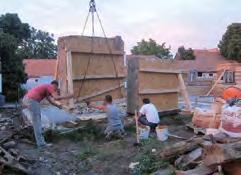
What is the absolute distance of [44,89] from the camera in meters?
10.5

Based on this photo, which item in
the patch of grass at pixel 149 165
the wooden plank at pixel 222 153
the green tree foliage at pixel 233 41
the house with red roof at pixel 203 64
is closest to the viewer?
the wooden plank at pixel 222 153

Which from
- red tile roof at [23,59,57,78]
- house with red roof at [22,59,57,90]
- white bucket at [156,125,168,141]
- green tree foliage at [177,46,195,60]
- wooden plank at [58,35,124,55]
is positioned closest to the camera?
white bucket at [156,125,168,141]

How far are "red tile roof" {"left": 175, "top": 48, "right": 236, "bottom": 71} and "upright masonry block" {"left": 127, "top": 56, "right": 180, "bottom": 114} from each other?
43.6 meters

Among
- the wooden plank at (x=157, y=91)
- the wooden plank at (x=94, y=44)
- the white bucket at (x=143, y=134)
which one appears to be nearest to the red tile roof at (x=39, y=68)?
the wooden plank at (x=94, y=44)

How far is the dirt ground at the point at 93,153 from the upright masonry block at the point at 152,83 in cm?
110

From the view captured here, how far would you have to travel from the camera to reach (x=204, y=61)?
64.1 m

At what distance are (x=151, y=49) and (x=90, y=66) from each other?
5769cm

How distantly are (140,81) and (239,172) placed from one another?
6993mm

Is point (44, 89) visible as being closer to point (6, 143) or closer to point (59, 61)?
point (6, 143)

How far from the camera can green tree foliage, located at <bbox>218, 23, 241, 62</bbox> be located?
55719 mm

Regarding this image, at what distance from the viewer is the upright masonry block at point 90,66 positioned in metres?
12.7

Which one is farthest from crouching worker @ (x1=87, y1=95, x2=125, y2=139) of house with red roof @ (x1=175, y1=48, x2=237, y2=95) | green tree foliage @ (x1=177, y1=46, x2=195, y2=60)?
green tree foliage @ (x1=177, y1=46, x2=195, y2=60)

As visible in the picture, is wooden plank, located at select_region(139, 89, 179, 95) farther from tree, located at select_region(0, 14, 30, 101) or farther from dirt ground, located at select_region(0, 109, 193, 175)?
tree, located at select_region(0, 14, 30, 101)

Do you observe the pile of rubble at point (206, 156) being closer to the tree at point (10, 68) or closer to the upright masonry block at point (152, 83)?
the upright masonry block at point (152, 83)
